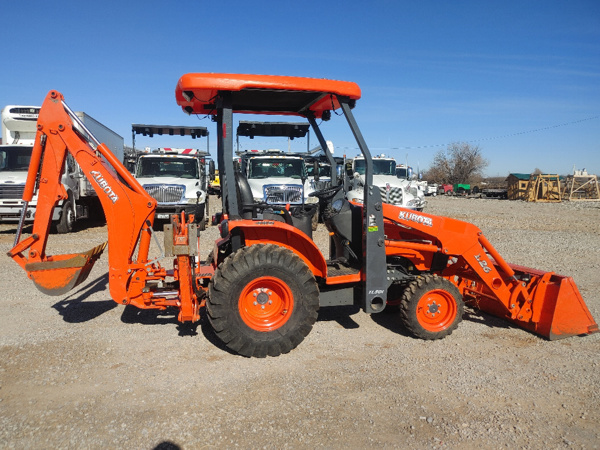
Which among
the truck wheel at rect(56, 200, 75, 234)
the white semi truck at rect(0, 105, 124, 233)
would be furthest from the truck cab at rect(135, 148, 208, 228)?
the truck wheel at rect(56, 200, 75, 234)

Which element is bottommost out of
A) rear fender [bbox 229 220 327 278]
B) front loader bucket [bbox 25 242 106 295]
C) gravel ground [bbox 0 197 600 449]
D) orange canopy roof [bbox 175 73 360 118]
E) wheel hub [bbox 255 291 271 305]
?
gravel ground [bbox 0 197 600 449]

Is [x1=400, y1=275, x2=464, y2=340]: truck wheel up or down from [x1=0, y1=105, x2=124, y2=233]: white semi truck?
down

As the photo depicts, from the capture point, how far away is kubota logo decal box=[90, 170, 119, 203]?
4.35 meters

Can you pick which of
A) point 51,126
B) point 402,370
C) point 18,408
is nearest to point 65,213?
point 51,126

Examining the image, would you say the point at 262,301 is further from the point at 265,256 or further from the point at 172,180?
the point at 172,180

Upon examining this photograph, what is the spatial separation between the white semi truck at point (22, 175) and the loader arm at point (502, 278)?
30.8 feet

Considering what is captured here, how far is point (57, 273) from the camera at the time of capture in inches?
174

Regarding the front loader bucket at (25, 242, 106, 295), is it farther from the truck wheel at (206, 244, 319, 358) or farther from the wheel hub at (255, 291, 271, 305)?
the wheel hub at (255, 291, 271, 305)

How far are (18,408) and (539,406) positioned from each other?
12.7 feet

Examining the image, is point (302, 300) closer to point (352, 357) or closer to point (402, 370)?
point (352, 357)

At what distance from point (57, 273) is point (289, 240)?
7.53 feet

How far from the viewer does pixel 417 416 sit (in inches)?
128

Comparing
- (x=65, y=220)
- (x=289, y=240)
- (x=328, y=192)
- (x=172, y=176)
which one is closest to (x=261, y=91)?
(x=328, y=192)

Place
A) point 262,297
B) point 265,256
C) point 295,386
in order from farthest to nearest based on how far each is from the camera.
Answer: point 262,297
point 265,256
point 295,386
